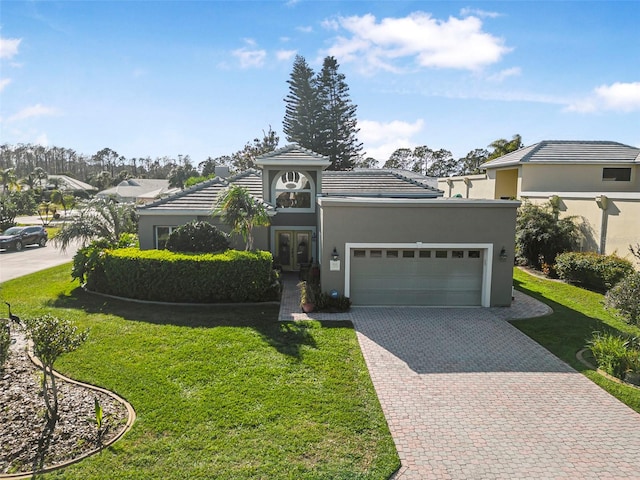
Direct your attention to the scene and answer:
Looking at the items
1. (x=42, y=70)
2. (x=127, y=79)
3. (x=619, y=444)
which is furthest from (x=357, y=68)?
(x=619, y=444)

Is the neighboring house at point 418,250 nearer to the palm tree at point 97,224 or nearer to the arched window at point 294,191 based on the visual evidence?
the arched window at point 294,191

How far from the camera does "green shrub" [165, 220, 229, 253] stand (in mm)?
15133

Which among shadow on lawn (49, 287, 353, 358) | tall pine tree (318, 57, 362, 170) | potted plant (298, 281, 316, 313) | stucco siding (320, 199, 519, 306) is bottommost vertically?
shadow on lawn (49, 287, 353, 358)

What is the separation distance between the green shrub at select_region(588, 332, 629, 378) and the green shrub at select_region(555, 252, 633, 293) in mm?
7911

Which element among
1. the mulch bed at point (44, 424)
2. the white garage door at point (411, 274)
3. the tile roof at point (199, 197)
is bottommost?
the mulch bed at point (44, 424)

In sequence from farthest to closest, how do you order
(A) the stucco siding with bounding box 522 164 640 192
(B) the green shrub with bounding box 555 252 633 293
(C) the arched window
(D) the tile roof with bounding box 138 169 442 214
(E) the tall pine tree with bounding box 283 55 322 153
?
1. (E) the tall pine tree with bounding box 283 55 322 153
2. (A) the stucco siding with bounding box 522 164 640 192
3. (C) the arched window
4. (D) the tile roof with bounding box 138 169 442 214
5. (B) the green shrub with bounding box 555 252 633 293

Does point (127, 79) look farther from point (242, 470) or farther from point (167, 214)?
point (242, 470)

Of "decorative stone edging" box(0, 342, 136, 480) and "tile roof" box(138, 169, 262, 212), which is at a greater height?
"tile roof" box(138, 169, 262, 212)

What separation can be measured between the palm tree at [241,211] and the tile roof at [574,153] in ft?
63.5

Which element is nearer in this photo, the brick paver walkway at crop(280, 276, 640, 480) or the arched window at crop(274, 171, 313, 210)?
the brick paver walkway at crop(280, 276, 640, 480)

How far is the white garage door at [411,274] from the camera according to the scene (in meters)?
13.9

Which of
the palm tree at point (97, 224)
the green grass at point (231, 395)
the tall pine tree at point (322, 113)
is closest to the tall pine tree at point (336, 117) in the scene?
the tall pine tree at point (322, 113)

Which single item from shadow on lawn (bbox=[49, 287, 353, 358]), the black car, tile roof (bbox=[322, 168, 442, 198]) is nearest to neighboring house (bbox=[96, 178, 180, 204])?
the black car

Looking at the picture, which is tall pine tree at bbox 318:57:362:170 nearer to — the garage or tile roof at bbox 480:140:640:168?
tile roof at bbox 480:140:640:168
